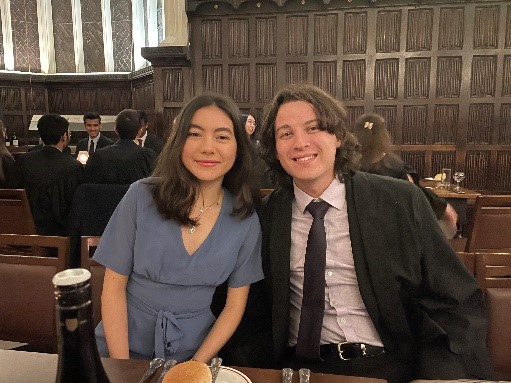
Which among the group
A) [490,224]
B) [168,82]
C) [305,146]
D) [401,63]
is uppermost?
[401,63]

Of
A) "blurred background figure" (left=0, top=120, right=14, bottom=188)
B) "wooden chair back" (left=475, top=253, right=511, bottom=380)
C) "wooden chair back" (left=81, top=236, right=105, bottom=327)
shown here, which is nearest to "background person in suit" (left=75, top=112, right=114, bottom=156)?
"blurred background figure" (left=0, top=120, right=14, bottom=188)

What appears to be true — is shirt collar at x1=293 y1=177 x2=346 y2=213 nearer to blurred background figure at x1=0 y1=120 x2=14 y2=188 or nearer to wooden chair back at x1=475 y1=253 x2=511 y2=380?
wooden chair back at x1=475 y1=253 x2=511 y2=380

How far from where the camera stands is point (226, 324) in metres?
1.47

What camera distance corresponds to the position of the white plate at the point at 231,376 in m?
0.90

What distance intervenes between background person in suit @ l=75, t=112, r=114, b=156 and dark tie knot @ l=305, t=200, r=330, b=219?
473 centimetres

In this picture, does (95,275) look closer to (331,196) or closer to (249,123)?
(331,196)

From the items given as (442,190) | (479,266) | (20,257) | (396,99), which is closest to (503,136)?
(396,99)

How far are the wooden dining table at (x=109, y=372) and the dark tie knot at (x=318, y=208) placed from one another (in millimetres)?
666

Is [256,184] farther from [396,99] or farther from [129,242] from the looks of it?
[396,99]

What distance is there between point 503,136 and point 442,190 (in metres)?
2.95

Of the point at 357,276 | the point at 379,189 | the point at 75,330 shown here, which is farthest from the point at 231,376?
the point at 379,189

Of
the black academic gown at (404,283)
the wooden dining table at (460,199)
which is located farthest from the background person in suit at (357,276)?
the wooden dining table at (460,199)

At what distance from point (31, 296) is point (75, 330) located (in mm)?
1047

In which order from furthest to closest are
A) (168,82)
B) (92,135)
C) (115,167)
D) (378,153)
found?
1. (168,82)
2. (92,135)
3. (115,167)
4. (378,153)
